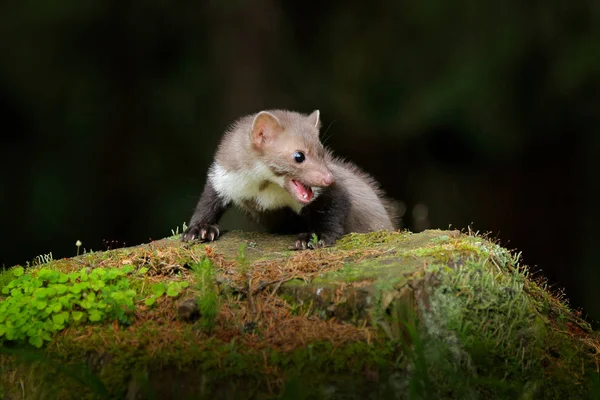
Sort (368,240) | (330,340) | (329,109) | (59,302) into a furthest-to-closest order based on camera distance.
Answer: (329,109) → (368,240) → (59,302) → (330,340)

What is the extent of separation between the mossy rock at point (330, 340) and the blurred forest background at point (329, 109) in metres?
4.66

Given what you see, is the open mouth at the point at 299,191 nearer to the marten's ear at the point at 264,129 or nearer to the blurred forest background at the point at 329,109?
the marten's ear at the point at 264,129

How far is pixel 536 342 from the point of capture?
437 centimetres

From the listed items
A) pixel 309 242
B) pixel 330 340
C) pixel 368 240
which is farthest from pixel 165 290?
pixel 368 240

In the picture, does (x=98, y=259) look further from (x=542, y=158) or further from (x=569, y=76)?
(x=542, y=158)

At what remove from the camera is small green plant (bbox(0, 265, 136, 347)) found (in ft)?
14.3

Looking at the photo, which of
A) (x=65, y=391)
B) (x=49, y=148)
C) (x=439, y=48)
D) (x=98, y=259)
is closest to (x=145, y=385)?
(x=65, y=391)

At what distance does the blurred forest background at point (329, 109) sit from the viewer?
9.50 meters

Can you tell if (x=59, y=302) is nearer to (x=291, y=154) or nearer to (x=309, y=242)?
(x=309, y=242)

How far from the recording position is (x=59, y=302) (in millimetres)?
4496

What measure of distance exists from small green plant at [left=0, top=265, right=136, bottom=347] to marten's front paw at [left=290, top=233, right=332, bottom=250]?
1.44m

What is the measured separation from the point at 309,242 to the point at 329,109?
4756 mm

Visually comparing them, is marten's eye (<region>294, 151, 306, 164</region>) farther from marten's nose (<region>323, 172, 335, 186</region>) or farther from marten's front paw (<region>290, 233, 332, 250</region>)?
marten's front paw (<region>290, 233, 332, 250</region>)

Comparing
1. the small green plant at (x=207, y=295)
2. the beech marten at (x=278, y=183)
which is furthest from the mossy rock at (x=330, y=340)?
the beech marten at (x=278, y=183)
